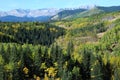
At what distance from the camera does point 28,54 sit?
188750 millimetres

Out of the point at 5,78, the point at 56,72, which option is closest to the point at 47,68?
the point at 56,72

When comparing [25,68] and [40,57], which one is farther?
[40,57]

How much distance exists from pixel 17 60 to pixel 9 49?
1180 cm

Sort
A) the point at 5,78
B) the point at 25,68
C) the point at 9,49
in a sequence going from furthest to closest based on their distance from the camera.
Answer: the point at 9,49 < the point at 25,68 < the point at 5,78

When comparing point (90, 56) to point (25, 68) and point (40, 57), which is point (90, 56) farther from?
point (25, 68)

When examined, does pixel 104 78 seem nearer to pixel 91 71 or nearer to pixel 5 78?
pixel 91 71

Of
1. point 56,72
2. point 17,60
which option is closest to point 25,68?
point 17,60

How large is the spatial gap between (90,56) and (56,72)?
26.5 meters

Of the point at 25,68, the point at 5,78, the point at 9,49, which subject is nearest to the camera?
the point at 5,78

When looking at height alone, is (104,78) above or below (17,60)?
below

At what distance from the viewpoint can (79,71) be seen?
183 metres

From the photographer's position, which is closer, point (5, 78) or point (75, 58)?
point (5, 78)

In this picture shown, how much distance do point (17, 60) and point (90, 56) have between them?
45.1 meters

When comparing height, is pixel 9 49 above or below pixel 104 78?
above
